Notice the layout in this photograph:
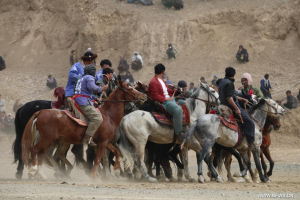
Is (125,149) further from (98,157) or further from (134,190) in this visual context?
(134,190)

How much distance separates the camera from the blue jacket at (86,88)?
543 inches

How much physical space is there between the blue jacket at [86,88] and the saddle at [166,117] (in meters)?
1.81

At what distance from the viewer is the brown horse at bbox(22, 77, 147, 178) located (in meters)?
13.7

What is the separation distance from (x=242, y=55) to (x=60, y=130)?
19.6 metres

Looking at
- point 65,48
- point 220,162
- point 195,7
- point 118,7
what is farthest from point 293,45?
point 220,162

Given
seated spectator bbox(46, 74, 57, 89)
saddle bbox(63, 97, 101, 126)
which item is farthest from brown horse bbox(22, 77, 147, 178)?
seated spectator bbox(46, 74, 57, 89)

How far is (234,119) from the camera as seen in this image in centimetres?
1484

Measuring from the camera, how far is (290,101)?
85.9 ft

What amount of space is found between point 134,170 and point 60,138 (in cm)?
233

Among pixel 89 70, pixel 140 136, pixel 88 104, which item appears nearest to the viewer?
pixel 88 104

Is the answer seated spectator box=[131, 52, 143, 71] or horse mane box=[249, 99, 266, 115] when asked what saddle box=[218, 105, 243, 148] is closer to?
horse mane box=[249, 99, 266, 115]

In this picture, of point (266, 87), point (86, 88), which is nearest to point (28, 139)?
point (86, 88)

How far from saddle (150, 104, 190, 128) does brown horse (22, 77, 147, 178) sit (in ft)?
2.45

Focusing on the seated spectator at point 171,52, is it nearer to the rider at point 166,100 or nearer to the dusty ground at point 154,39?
the dusty ground at point 154,39
